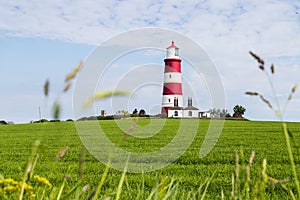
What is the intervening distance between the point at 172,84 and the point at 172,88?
38 cm

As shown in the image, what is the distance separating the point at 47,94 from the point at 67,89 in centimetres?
3

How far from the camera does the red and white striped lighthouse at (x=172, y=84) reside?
3222 cm

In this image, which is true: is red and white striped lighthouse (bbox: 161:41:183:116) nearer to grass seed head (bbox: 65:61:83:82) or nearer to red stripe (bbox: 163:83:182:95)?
red stripe (bbox: 163:83:182:95)

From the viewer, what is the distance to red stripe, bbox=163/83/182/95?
32219mm

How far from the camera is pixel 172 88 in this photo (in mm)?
32125

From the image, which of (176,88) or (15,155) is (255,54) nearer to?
(15,155)

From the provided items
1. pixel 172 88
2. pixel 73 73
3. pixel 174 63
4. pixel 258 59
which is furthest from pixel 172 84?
pixel 73 73

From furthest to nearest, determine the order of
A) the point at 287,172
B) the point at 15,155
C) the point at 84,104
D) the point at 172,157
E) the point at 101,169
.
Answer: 1. the point at 15,155
2. the point at 172,157
3. the point at 101,169
4. the point at 287,172
5. the point at 84,104

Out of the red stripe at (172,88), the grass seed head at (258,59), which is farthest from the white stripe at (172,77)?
the grass seed head at (258,59)

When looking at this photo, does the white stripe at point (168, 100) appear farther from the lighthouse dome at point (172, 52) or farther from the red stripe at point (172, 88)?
the lighthouse dome at point (172, 52)

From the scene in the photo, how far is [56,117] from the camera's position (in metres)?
0.56

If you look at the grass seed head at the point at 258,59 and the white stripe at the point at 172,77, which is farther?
the white stripe at the point at 172,77

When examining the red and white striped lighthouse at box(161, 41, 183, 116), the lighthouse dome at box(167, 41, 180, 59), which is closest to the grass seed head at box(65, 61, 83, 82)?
the red and white striped lighthouse at box(161, 41, 183, 116)

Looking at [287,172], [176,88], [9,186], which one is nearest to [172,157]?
[287,172]
